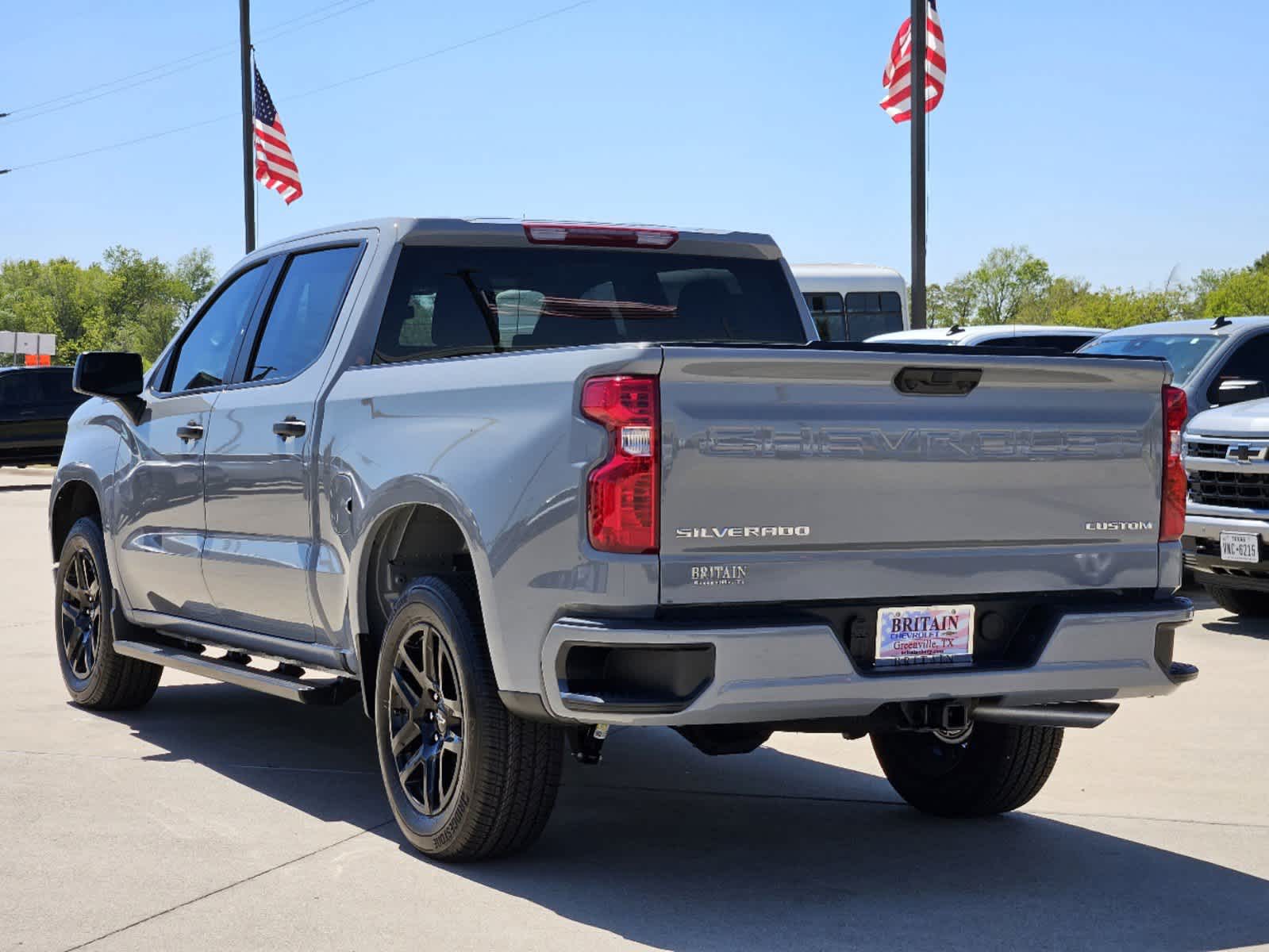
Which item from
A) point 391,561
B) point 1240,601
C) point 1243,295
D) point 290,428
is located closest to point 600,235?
point 290,428

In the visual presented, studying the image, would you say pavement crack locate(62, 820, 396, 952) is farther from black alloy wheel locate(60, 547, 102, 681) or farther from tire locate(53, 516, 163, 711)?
black alloy wheel locate(60, 547, 102, 681)

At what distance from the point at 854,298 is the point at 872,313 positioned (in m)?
A: 0.41

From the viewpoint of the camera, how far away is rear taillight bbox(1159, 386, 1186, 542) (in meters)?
5.37

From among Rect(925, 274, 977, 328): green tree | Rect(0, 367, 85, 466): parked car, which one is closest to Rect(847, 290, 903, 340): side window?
Rect(0, 367, 85, 466): parked car

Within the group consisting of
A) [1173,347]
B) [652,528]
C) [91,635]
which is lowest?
[91,635]

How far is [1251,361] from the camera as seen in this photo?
13273mm

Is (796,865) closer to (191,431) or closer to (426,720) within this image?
(426,720)

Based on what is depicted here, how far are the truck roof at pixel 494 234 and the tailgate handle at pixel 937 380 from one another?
2036 millimetres

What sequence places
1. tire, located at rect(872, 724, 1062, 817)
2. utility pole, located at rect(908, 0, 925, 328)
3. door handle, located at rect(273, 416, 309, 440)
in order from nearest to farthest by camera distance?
tire, located at rect(872, 724, 1062, 817) → door handle, located at rect(273, 416, 309, 440) → utility pole, located at rect(908, 0, 925, 328)

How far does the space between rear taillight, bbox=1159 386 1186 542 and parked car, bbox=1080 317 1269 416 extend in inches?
288

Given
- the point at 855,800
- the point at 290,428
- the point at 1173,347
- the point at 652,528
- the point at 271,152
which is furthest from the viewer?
the point at 271,152

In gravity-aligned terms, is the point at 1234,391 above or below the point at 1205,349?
below

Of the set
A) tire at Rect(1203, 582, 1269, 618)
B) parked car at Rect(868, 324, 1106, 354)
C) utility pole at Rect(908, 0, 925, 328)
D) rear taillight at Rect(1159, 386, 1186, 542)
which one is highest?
utility pole at Rect(908, 0, 925, 328)

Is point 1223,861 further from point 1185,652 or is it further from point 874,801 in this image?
point 1185,652
